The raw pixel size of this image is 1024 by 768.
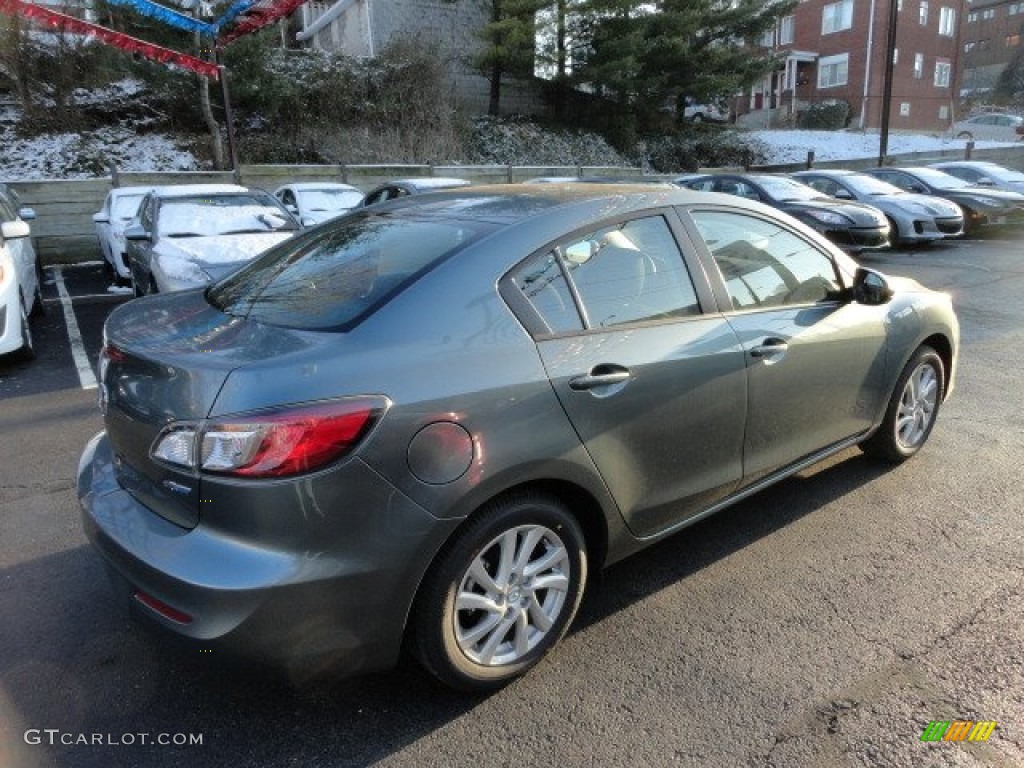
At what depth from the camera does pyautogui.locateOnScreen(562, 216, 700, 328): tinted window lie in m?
2.71

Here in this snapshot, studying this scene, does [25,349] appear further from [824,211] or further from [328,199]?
[824,211]

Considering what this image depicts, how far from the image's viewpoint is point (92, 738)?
2336mm

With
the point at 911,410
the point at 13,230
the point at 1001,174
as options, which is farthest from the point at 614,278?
the point at 1001,174

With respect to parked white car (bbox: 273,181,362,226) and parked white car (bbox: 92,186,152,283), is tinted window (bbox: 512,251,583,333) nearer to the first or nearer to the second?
parked white car (bbox: 92,186,152,283)

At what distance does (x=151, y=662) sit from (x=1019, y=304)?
31.3 feet

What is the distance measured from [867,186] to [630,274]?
1341 centimetres

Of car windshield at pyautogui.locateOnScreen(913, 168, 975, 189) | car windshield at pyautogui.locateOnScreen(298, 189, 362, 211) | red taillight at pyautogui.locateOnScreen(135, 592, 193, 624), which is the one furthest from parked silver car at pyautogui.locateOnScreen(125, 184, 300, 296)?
car windshield at pyautogui.locateOnScreen(913, 168, 975, 189)

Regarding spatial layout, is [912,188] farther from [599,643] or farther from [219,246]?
[599,643]

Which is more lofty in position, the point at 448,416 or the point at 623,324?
the point at 623,324

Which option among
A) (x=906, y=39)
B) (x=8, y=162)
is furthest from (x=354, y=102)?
(x=906, y=39)

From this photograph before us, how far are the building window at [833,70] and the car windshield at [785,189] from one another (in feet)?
104

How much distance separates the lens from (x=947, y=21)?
42.9 m

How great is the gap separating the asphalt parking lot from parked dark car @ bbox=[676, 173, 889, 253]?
28.6 ft

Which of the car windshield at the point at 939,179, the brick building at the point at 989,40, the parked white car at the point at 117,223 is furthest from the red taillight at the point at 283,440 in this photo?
the brick building at the point at 989,40
